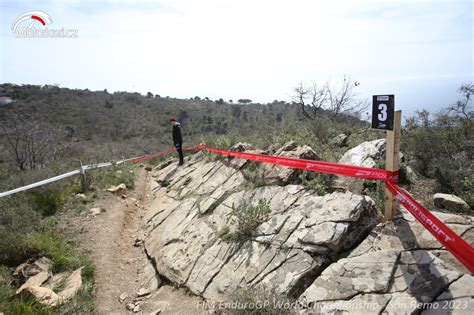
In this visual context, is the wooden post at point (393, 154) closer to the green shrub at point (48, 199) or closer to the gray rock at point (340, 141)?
the gray rock at point (340, 141)

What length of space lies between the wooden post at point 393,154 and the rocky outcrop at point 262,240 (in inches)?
9.6

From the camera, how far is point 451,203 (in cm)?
425

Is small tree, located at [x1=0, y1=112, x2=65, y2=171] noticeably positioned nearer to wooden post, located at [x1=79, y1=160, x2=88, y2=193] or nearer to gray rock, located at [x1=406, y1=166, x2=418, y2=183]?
wooden post, located at [x1=79, y1=160, x2=88, y2=193]

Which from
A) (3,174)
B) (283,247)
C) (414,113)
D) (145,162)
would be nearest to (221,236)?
(283,247)

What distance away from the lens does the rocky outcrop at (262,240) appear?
12.5 feet

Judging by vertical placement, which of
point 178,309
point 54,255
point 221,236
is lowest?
point 178,309

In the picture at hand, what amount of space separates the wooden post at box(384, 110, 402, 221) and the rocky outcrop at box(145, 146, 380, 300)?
0.24m

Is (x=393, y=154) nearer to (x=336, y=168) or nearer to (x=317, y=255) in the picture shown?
(x=336, y=168)

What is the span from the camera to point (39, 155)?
13.7 m

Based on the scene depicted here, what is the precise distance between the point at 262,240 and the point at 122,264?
3.30 metres

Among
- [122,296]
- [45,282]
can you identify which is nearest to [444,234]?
[122,296]

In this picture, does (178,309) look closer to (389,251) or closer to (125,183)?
(389,251)

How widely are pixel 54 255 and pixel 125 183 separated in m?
4.45

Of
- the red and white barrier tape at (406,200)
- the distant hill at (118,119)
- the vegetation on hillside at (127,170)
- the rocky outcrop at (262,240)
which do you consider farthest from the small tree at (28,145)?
the rocky outcrop at (262,240)
